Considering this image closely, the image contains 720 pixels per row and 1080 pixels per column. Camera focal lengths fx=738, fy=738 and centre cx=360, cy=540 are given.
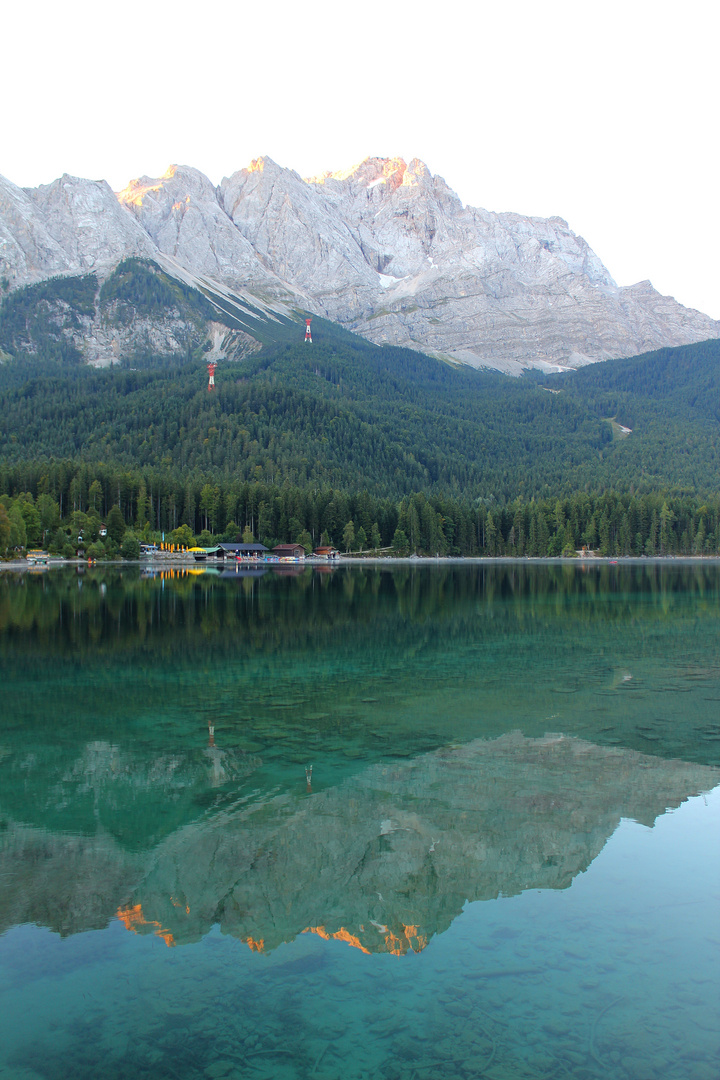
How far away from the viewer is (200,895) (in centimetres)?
1103

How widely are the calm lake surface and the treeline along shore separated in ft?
394

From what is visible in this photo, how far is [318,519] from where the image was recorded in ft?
534

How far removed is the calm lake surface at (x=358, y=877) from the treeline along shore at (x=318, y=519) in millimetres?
120125

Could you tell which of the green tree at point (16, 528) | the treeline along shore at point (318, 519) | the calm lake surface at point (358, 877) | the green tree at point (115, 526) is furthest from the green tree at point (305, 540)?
the calm lake surface at point (358, 877)

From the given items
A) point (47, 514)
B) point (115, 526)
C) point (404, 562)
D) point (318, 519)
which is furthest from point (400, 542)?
point (47, 514)

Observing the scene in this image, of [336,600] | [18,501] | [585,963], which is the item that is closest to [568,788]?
A: [585,963]

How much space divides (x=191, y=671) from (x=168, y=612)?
70.4ft

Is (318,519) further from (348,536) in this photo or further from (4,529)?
(4,529)

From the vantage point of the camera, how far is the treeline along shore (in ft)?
464

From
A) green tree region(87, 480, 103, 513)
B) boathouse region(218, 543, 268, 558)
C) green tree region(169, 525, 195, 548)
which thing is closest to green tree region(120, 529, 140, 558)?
green tree region(87, 480, 103, 513)

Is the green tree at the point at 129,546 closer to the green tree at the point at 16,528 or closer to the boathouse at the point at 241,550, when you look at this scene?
the green tree at the point at 16,528

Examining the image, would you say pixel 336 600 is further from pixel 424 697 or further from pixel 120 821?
pixel 120 821

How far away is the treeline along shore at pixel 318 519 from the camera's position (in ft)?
464

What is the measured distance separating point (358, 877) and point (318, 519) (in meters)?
152
